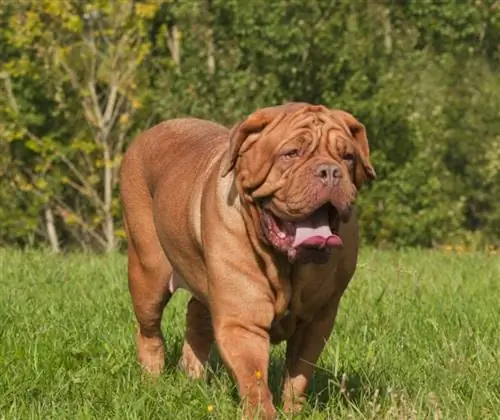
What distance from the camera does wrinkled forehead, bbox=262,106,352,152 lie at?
486 cm

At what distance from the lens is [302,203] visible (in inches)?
186

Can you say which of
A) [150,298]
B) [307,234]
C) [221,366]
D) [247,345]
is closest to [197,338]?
[221,366]

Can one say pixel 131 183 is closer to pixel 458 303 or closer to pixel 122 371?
pixel 122 371

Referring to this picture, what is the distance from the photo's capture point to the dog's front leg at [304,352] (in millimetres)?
5320

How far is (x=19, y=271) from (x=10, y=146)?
34.7 ft

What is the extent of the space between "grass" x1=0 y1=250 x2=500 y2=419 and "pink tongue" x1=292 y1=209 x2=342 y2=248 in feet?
1.75

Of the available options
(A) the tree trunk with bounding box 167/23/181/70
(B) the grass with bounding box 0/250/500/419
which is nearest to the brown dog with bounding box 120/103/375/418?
(B) the grass with bounding box 0/250/500/419

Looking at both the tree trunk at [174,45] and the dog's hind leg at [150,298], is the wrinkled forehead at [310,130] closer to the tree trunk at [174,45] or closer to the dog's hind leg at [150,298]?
the dog's hind leg at [150,298]

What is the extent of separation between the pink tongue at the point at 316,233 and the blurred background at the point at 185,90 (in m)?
13.7

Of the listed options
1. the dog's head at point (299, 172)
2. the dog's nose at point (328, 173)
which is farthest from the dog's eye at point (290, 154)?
the dog's nose at point (328, 173)

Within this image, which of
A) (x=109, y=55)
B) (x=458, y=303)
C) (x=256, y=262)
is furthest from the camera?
(x=109, y=55)

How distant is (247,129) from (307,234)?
50cm

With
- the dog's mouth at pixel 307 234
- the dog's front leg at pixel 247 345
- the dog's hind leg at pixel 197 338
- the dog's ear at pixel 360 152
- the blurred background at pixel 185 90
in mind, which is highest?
the dog's ear at pixel 360 152

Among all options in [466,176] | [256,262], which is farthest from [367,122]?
[256,262]
